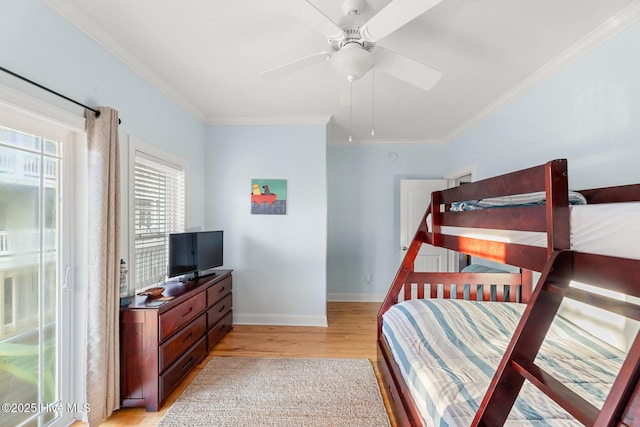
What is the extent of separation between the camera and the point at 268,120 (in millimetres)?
3299

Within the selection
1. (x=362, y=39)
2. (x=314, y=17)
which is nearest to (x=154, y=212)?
(x=314, y=17)

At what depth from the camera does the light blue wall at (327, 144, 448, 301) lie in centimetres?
425

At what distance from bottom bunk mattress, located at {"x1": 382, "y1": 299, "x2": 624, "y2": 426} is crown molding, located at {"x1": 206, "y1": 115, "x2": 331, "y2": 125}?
232 cm

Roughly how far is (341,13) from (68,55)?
1.68 meters

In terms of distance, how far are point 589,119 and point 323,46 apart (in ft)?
6.29

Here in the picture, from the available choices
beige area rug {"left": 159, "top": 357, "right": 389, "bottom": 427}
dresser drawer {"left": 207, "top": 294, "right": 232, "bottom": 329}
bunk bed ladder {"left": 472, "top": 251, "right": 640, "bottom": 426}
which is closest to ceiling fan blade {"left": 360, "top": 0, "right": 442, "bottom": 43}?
bunk bed ladder {"left": 472, "top": 251, "right": 640, "bottom": 426}

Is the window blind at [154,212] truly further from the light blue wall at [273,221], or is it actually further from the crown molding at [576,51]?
the crown molding at [576,51]

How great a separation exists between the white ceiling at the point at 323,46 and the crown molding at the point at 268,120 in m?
0.23

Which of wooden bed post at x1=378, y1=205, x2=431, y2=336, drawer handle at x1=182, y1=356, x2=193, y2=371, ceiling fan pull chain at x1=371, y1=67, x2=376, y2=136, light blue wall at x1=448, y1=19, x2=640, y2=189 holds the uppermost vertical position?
ceiling fan pull chain at x1=371, y1=67, x2=376, y2=136

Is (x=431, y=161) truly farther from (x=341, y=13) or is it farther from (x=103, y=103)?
(x=103, y=103)

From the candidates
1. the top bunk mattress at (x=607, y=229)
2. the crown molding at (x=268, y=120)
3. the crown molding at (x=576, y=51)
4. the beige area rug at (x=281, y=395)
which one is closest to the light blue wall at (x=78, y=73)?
the crown molding at (x=268, y=120)

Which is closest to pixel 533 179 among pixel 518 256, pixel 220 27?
pixel 518 256

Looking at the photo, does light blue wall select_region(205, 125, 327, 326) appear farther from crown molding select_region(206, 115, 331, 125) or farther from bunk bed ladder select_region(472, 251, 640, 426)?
bunk bed ladder select_region(472, 251, 640, 426)

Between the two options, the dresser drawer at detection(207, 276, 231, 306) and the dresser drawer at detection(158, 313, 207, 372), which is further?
the dresser drawer at detection(207, 276, 231, 306)
